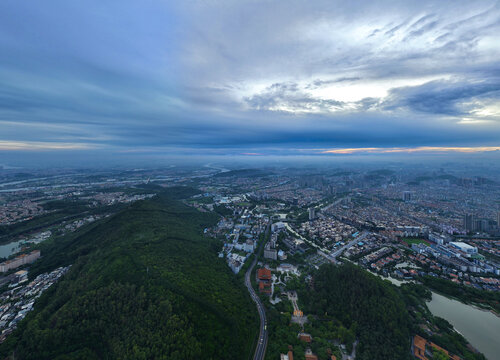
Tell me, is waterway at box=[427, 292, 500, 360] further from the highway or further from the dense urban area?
the highway

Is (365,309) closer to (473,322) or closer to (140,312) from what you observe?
(473,322)

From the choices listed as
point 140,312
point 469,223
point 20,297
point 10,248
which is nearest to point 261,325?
point 140,312

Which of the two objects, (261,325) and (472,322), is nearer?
(261,325)

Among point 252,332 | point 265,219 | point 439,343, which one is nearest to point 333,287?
point 439,343

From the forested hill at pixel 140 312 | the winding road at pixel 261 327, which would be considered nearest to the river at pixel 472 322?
the winding road at pixel 261 327

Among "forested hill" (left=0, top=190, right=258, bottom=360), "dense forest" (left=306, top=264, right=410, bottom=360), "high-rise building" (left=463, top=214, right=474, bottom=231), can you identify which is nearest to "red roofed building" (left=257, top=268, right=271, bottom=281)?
"forested hill" (left=0, top=190, right=258, bottom=360)

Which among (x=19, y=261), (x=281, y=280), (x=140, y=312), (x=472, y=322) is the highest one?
(x=140, y=312)

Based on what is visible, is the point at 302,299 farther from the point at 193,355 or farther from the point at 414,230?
the point at 414,230

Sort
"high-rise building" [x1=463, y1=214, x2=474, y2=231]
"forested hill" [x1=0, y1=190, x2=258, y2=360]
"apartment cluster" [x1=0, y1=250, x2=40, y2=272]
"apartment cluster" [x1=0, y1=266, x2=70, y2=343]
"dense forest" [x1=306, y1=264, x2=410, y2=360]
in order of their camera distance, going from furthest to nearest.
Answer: "high-rise building" [x1=463, y1=214, x2=474, y2=231] < "apartment cluster" [x1=0, y1=250, x2=40, y2=272] < "apartment cluster" [x1=0, y1=266, x2=70, y2=343] < "dense forest" [x1=306, y1=264, x2=410, y2=360] < "forested hill" [x1=0, y1=190, x2=258, y2=360]
